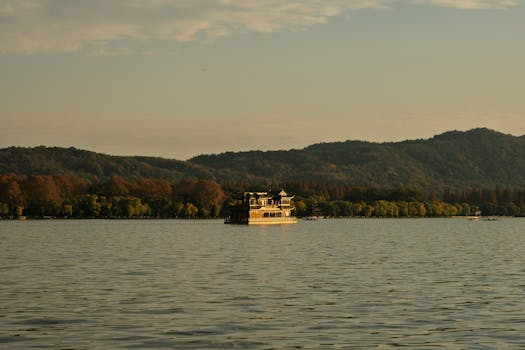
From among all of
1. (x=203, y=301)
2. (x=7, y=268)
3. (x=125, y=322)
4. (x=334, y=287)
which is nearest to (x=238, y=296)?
(x=203, y=301)

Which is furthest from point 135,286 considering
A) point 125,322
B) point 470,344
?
point 470,344

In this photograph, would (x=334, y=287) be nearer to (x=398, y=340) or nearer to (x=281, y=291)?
(x=281, y=291)

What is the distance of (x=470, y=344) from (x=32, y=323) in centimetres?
2056

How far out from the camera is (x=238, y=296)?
5734 cm

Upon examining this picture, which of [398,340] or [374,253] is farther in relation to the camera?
[374,253]

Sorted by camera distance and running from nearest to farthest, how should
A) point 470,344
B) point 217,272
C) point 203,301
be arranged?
point 470,344, point 203,301, point 217,272

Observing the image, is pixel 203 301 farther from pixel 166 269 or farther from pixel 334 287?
pixel 166 269

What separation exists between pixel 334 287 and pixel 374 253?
46662 millimetres

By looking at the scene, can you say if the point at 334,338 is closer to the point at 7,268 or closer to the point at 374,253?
the point at 7,268

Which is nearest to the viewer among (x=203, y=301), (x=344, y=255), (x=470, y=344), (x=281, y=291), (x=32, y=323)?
(x=470, y=344)

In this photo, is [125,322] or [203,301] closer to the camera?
[125,322]

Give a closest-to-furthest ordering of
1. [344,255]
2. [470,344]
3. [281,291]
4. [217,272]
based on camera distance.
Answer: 1. [470,344]
2. [281,291]
3. [217,272]
4. [344,255]

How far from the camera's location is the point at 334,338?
40.8 m

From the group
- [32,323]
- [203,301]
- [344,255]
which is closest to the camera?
[32,323]
